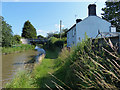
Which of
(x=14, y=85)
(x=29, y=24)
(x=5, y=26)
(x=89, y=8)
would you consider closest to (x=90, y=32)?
(x=89, y=8)

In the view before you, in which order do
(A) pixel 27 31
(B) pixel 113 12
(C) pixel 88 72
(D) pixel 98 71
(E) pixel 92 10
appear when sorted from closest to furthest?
(D) pixel 98 71 < (C) pixel 88 72 < (E) pixel 92 10 < (B) pixel 113 12 < (A) pixel 27 31

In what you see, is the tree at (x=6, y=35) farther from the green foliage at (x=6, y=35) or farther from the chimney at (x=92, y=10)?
the chimney at (x=92, y=10)

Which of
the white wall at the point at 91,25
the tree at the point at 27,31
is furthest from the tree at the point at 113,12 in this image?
the tree at the point at 27,31

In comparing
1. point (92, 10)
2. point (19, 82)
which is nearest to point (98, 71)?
point (19, 82)

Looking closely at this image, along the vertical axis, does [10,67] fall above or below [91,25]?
below

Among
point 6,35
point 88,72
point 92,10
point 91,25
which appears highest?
point 92,10

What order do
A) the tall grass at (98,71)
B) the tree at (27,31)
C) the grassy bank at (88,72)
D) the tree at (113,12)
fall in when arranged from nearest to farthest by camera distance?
the tall grass at (98,71)
the grassy bank at (88,72)
the tree at (113,12)
the tree at (27,31)

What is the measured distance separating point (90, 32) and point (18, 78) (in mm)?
13349

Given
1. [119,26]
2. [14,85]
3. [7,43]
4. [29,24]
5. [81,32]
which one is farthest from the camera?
[29,24]

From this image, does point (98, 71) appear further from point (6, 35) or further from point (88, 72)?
point (6, 35)

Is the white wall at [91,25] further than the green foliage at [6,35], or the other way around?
the green foliage at [6,35]

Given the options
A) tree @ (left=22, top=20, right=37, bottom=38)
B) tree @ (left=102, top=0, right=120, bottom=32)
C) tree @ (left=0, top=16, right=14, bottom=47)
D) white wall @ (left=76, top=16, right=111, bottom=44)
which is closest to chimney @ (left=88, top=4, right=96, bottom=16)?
white wall @ (left=76, top=16, right=111, bottom=44)

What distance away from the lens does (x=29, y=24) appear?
68562mm

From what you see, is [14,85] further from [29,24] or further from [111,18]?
[29,24]
